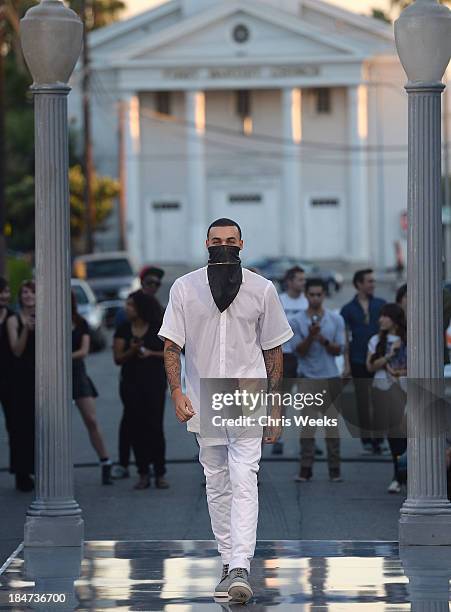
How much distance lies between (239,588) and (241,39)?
204 feet

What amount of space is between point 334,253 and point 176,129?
368 inches

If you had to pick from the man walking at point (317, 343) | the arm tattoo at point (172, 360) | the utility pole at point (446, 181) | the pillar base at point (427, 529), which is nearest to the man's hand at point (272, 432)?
the arm tattoo at point (172, 360)

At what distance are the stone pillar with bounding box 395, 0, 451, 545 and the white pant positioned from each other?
5.28 ft

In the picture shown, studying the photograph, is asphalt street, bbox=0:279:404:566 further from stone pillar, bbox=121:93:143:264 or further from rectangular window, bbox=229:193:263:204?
rectangular window, bbox=229:193:263:204

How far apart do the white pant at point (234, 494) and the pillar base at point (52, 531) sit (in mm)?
1565

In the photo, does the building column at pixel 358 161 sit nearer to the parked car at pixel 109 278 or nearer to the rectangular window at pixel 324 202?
the rectangular window at pixel 324 202

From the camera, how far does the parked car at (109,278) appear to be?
123ft

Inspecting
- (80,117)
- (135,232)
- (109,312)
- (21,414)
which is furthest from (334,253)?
(21,414)

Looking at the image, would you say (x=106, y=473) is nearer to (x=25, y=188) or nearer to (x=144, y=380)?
(x=144, y=380)

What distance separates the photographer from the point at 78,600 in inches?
331

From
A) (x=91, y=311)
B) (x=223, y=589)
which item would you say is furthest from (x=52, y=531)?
(x=91, y=311)

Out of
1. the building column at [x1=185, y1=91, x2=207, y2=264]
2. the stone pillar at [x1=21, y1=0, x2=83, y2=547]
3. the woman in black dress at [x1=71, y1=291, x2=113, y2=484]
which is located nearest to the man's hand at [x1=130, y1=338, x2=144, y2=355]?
the woman in black dress at [x1=71, y1=291, x2=113, y2=484]

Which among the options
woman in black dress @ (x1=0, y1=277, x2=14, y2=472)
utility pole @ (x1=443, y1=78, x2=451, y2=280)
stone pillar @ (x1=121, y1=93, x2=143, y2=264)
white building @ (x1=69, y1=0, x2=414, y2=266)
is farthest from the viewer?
stone pillar @ (x1=121, y1=93, x2=143, y2=264)

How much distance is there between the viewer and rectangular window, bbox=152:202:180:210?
70.6m
